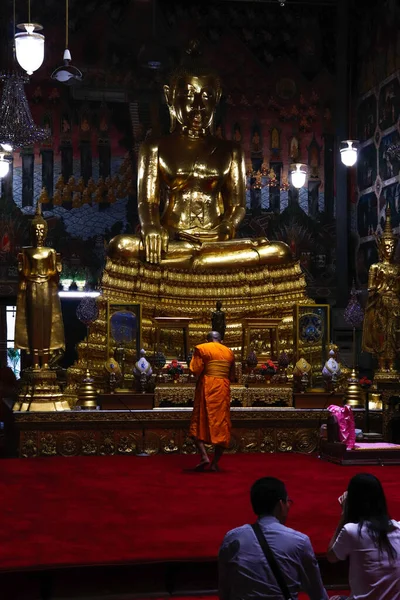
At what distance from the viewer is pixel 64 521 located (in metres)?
5.58

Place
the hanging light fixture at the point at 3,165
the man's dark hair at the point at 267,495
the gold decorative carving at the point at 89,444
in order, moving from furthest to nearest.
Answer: the hanging light fixture at the point at 3,165, the gold decorative carving at the point at 89,444, the man's dark hair at the point at 267,495

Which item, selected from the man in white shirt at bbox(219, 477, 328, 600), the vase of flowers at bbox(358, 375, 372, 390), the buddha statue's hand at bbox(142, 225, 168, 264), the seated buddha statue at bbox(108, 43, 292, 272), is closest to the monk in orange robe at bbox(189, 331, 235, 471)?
the vase of flowers at bbox(358, 375, 372, 390)

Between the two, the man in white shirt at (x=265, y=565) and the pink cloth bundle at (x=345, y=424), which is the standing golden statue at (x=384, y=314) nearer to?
the pink cloth bundle at (x=345, y=424)

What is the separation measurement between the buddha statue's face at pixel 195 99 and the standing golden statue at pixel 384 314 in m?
3.16

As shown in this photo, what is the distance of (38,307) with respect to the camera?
9312 mm

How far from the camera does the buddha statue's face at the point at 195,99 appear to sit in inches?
495

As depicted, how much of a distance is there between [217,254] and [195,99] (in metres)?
2.28

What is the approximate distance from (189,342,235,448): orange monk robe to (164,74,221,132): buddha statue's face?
5.31 m

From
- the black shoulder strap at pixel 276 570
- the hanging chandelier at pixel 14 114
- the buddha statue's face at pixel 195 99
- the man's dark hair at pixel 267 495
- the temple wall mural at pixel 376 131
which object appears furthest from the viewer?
the temple wall mural at pixel 376 131

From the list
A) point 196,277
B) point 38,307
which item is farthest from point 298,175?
point 38,307

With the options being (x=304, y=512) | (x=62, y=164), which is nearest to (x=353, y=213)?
(x=62, y=164)

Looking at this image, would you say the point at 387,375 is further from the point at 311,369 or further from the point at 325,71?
the point at 325,71

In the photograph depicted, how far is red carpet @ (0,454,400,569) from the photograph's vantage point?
4.83 m

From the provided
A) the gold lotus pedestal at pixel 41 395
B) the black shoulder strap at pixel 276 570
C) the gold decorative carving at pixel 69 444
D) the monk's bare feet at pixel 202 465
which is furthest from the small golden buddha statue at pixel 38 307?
the black shoulder strap at pixel 276 570
